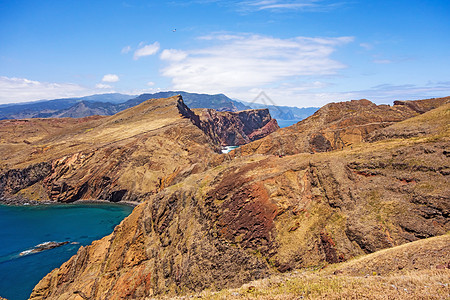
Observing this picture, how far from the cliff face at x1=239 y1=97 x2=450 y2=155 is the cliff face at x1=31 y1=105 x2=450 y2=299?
22.5 metres

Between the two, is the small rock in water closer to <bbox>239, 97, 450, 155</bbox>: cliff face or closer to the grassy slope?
<bbox>239, 97, 450, 155</bbox>: cliff face

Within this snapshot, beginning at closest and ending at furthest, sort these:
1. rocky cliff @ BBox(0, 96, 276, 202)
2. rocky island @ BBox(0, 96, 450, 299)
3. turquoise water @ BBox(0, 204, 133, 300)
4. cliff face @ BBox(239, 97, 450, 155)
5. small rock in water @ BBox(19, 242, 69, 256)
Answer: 1. rocky island @ BBox(0, 96, 450, 299)
2. turquoise water @ BBox(0, 204, 133, 300)
3. small rock in water @ BBox(19, 242, 69, 256)
4. cliff face @ BBox(239, 97, 450, 155)
5. rocky cliff @ BBox(0, 96, 276, 202)

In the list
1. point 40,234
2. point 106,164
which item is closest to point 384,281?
point 40,234

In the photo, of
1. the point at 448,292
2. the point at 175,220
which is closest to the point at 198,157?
the point at 175,220

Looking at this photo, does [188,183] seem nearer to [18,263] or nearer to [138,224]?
[138,224]

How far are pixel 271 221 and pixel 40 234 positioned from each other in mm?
67114

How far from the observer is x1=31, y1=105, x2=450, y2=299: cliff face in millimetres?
25984

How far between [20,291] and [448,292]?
187 ft

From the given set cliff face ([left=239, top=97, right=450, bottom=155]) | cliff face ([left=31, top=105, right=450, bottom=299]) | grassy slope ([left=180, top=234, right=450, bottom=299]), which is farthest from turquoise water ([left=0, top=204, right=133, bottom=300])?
cliff face ([left=239, top=97, right=450, bottom=155])

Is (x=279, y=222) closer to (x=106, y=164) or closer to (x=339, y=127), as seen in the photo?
(x=339, y=127)

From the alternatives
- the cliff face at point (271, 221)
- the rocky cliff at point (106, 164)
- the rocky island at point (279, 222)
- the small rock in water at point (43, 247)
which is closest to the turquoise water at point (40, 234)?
the small rock in water at point (43, 247)

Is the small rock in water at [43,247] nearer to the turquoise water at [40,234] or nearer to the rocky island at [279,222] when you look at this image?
the turquoise water at [40,234]

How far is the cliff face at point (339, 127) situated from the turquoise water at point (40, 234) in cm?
4625

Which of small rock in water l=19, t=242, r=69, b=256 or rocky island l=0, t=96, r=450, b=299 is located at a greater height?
rocky island l=0, t=96, r=450, b=299
